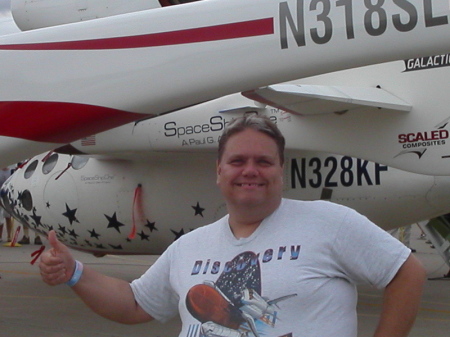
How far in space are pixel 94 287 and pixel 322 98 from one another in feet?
15.9

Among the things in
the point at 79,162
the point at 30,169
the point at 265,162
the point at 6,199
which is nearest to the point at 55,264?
the point at 265,162

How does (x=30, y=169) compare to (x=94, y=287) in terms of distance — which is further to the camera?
(x=30, y=169)

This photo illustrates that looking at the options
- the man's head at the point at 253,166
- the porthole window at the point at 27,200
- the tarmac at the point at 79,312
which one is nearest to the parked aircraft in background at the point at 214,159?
the porthole window at the point at 27,200

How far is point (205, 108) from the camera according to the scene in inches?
316

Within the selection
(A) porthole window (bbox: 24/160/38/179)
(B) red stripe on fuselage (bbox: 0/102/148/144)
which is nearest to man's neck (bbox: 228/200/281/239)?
(B) red stripe on fuselage (bbox: 0/102/148/144)

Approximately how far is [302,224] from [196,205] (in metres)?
6.55

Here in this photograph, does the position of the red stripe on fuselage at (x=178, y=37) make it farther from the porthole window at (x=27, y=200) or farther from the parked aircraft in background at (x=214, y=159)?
the porthole window at (x=27, y=200)

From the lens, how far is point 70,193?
9742 mm

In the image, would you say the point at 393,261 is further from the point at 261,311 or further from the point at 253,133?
the point at 253,133

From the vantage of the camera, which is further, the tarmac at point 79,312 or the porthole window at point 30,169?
the porthole window at point 30,169

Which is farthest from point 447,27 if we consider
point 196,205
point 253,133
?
point 196,205

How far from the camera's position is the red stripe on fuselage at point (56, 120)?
550 cm

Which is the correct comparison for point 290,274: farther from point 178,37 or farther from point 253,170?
point 178,37

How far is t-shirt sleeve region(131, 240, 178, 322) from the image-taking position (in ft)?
8.00
